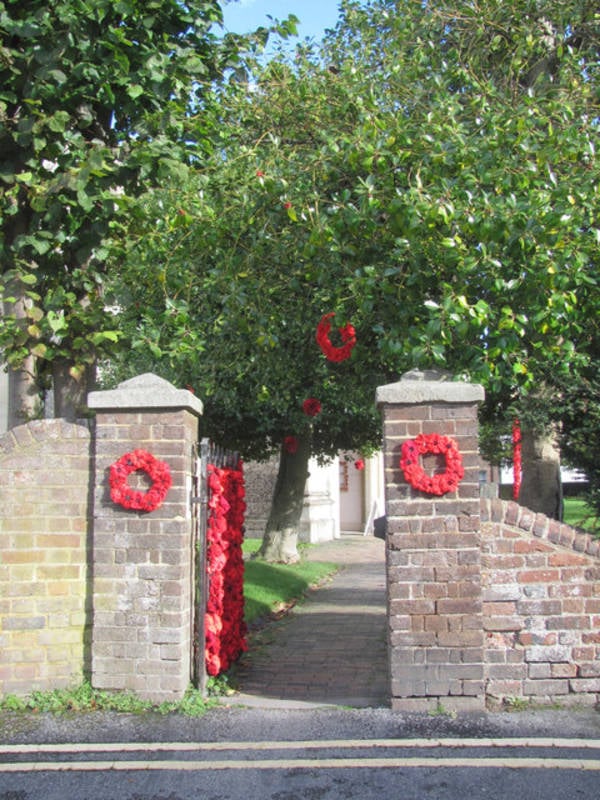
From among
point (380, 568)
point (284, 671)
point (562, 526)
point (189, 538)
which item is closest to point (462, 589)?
point (562, 526)

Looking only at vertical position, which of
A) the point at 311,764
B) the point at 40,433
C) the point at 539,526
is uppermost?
the point at 40,433

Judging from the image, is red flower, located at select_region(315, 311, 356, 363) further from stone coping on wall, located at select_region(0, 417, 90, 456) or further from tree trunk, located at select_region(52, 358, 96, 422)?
stone coping on wall, located at select_region(0, 417, 90, 456)

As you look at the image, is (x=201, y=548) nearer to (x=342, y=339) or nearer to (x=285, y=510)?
(x=342, y=339)

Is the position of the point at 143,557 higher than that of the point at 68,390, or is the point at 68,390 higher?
the point at 68,390

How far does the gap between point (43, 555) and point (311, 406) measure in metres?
6.86

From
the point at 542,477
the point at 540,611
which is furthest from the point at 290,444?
the point at 540,611

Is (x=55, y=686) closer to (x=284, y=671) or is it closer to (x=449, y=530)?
(x=284, y=671)

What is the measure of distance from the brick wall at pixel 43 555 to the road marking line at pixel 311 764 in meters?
1.29

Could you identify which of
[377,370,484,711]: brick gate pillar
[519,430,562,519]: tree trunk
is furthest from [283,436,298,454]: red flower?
[377,370,484,711]: brick gate pillar

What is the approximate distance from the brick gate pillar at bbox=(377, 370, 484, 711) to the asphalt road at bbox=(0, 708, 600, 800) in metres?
0.25

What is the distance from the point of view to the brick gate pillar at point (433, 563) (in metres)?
5.76

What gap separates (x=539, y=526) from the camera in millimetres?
6000

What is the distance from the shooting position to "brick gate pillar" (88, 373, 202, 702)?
6027 millimetres

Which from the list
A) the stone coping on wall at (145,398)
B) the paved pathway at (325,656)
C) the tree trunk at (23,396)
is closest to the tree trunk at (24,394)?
the tree trunk at (23,396)
